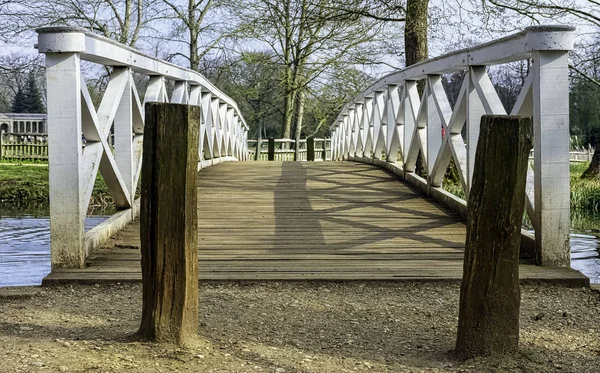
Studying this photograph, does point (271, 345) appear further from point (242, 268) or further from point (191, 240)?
point (242, 268)

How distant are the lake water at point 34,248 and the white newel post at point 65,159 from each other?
61.0 inches

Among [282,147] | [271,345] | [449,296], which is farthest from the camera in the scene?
[282,147]

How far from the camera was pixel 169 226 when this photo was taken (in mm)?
3133

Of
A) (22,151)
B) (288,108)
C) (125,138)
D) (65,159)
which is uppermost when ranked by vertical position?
(288,108)

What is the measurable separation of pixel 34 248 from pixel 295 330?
545 centimetres

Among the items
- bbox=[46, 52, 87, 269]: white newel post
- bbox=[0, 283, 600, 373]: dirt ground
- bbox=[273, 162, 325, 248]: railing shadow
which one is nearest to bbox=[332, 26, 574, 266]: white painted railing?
bbox=[0, 283, 600, 373]: dirt ground

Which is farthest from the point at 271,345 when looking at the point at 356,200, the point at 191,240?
the point at 356,200

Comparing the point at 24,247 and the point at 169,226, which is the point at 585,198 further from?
the point at 169,226

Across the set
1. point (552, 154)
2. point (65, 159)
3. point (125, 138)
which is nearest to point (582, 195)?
point (552, 154)

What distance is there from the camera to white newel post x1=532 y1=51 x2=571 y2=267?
14.8ft

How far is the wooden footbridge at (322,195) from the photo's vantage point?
176 inches

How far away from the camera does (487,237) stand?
3.00 metres

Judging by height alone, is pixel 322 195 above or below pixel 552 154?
below

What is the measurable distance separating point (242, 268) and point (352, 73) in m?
20.7
